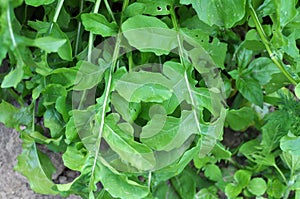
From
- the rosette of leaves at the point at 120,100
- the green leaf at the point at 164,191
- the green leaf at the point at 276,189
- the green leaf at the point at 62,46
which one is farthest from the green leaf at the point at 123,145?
the green leaf at the point at 276,189

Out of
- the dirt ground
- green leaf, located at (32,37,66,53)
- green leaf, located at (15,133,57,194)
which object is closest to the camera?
green leaf, located at (32,37,66,53)

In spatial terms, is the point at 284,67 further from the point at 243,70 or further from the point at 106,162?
the point at 106,162

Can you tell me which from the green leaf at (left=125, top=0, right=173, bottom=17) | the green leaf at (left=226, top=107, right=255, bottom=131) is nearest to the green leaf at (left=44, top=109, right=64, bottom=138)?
the green leaf at (left=125, top=0, right=173, bottom=17)

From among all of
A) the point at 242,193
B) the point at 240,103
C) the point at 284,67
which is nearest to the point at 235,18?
the point at 284,67

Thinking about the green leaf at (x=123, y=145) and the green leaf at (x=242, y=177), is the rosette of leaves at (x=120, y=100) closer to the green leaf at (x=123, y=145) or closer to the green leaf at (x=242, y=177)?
the green leaf at (x=123, y=145)

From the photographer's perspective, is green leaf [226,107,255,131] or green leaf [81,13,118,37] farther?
green leaf [226,107,255,131]

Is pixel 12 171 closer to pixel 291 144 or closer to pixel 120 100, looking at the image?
pixel 120 100

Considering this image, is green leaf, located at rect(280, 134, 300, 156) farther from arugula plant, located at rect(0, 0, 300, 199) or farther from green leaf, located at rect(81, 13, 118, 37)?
green leaf, located at rect(81, 13, 118, 37)
